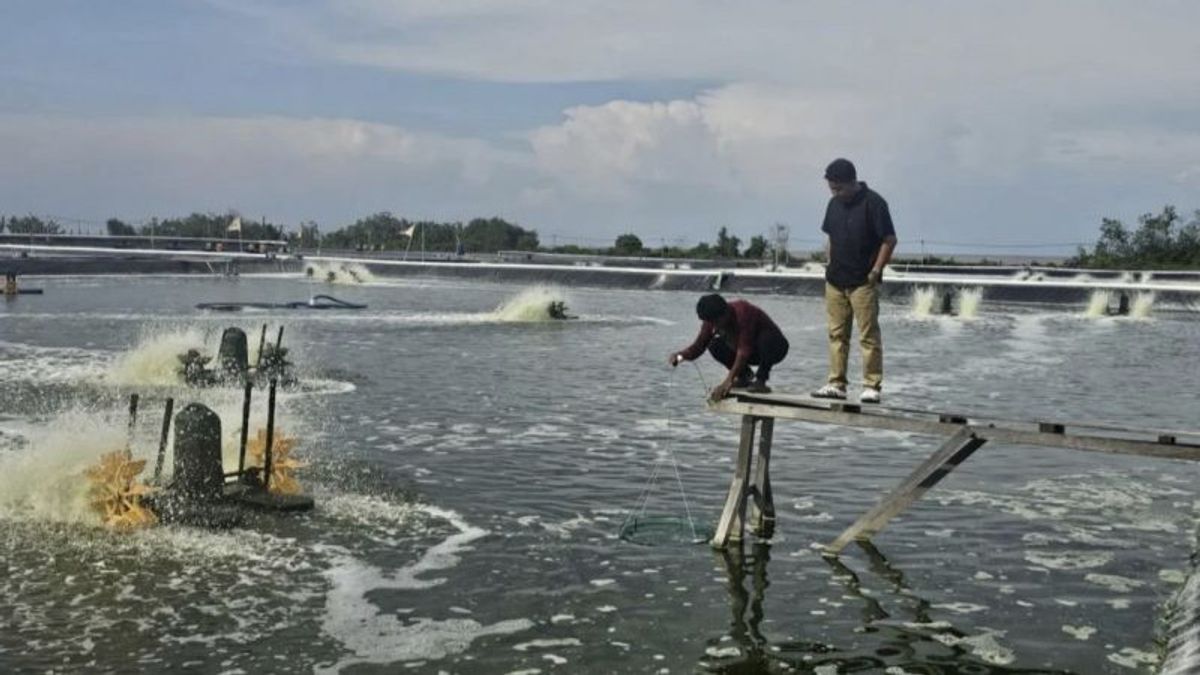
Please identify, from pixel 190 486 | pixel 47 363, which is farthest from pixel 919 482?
pixel 47 363

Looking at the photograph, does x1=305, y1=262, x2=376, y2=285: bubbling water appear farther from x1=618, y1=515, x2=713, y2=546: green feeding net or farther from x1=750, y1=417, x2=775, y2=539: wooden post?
x1=750, y1=417, x2=775, y2=539: wooden post

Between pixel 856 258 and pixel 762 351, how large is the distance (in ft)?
4.14

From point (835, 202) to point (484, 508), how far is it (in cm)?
500

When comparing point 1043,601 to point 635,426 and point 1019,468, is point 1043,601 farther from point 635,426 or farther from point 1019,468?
point 635,426

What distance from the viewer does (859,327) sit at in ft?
39.9

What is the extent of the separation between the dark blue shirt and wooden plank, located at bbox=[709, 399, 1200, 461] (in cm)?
157

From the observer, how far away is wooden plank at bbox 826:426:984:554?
10.8 meters

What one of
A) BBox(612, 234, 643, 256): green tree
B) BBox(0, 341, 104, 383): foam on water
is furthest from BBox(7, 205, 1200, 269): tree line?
BBox(0, 341, 104, 383): foam on water

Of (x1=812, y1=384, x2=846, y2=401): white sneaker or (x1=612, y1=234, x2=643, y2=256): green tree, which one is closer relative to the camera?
(x1=812, y1=384, x2=846, y2=401): white sneaker

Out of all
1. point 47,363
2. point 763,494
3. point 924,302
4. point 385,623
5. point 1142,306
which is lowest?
point 47,363

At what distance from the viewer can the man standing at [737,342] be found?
37.2 feet

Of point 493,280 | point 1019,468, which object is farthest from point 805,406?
point 493,280

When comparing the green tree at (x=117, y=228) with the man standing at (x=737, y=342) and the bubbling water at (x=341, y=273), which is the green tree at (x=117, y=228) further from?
the man standing at (x=737, y=342)

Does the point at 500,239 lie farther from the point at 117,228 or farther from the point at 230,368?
the point at 230,368
